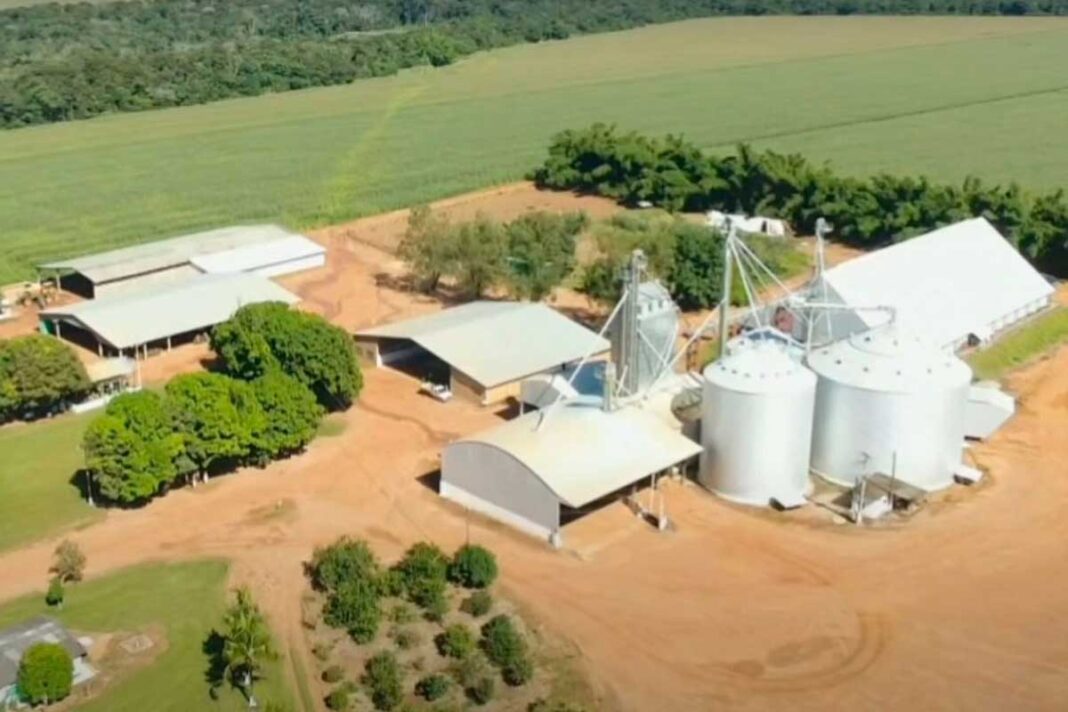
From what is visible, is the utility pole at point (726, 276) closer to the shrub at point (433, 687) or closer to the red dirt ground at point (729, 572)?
the red dirt ground at point (729, 572)

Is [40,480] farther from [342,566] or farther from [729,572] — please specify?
[729,572]

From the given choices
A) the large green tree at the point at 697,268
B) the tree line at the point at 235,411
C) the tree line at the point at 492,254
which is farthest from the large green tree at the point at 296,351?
the large green tree at the point at 697,268

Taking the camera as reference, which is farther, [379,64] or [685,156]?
[379,64]

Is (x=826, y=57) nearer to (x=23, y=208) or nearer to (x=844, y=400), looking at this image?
(x=23, y=208)

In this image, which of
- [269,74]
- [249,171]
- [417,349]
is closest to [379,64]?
[269,74]

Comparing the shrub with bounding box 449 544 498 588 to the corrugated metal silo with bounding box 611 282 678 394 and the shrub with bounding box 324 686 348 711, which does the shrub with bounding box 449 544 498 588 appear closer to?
the shrub with bounding box 324 686 348 711

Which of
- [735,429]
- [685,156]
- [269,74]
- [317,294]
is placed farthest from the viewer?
[269,74]
